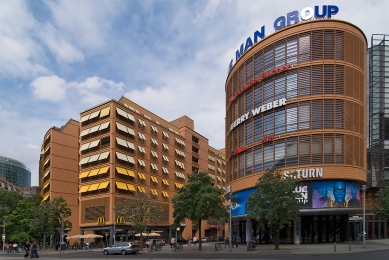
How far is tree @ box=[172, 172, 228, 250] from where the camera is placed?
42.7 metres

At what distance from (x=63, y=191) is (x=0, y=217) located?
14522mm

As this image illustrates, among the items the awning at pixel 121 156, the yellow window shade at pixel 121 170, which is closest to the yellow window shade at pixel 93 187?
the yellow window shade at pixel 121 170

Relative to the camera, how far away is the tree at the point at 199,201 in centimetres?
4272

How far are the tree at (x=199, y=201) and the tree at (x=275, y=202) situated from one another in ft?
16.1

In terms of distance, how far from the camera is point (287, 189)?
37.8 metres

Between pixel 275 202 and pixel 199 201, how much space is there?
9.37 meters

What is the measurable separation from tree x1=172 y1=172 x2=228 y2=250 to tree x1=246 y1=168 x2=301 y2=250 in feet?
16.1

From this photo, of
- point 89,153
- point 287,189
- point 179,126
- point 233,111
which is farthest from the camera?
point 179,126

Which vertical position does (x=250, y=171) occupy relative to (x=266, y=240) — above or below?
above

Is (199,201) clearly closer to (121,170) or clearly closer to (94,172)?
(121,170)

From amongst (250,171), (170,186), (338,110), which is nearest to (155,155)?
(170,186)

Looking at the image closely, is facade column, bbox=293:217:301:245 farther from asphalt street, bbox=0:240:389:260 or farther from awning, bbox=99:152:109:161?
awning, bbox=99:152:109:161

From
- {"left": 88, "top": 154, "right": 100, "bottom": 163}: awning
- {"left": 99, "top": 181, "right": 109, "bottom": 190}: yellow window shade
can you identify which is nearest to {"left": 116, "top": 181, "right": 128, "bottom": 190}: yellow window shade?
{"left": 99, "top": 181, "right": 109, "bottom": 190}: yellow window shade

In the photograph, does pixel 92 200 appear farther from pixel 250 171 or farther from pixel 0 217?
pixel 250 171
